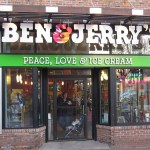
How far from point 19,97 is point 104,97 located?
2856 mm

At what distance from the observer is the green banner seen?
38.3 feet

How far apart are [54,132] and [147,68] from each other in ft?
12.6

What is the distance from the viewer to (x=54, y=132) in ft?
41.8

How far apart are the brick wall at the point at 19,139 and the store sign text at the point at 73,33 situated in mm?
2838

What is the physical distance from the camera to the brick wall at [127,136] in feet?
39.2

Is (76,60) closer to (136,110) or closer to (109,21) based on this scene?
(109,21)

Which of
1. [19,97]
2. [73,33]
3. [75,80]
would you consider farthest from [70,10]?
[19,97]

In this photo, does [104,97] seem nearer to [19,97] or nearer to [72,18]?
[19,97]

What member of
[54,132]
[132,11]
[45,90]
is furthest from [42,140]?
[132,11]

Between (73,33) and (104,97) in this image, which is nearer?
(73,33)

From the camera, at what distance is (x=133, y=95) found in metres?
12.5

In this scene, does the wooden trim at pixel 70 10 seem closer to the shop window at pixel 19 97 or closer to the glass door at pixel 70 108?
the shop window at pixel 19 97

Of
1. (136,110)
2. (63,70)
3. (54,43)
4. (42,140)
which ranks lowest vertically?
(42,140)

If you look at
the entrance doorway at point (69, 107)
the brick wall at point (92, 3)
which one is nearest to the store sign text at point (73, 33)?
the brick wall at point (92, 3)
